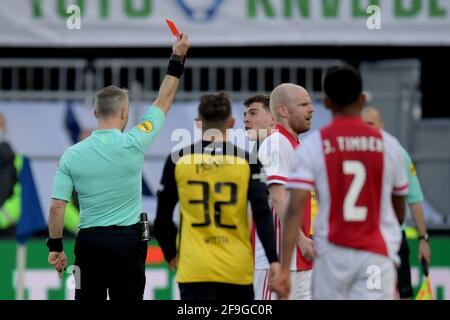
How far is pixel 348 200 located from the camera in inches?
266

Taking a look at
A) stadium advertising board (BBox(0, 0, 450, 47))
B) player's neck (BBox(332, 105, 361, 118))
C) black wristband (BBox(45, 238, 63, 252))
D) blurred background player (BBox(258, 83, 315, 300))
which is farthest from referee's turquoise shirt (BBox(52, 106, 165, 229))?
stadium advertising board (BBox(0, 0, 450, 47))

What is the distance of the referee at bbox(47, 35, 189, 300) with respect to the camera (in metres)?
8.59

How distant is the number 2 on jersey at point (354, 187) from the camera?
6.75m

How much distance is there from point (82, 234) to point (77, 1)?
7.40 metres

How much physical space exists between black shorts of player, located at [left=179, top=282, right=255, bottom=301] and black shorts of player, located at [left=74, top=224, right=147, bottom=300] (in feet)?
2.92

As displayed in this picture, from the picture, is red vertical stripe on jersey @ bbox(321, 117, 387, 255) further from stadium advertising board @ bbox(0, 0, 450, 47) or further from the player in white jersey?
stadium advertising board @ bbox(0, 0, 450, 47)

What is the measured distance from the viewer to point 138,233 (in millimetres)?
8727

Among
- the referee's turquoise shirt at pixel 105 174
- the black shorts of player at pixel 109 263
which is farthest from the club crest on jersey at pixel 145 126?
the black shorts of player at pixel 109 263

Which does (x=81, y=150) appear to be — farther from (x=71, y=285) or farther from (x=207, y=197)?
(x=71, y=285)

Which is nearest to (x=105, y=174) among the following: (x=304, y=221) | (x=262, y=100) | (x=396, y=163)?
(x=304, y=221)

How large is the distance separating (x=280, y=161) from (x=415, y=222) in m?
1.97

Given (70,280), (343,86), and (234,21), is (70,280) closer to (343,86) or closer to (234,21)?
(234,21)

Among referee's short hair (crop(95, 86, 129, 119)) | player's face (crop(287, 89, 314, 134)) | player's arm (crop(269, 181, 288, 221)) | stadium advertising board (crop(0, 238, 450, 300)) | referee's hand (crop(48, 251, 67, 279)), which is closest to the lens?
player's arm (crop(269, 181, 288, 221))

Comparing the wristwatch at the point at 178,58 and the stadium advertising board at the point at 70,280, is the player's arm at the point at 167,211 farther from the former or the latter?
the stadium advertising board at the point at 70,280
